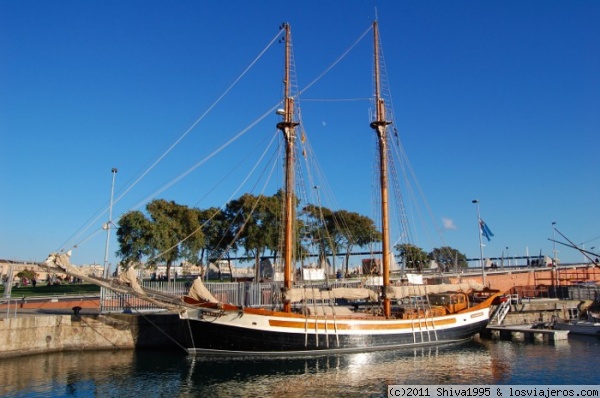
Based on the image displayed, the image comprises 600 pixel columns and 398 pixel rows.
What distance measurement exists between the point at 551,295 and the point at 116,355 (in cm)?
5340

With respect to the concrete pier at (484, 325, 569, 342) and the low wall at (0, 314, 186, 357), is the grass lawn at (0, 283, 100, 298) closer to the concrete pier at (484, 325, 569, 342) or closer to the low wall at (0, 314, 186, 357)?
the low wall at (0, 314, 186, 357)

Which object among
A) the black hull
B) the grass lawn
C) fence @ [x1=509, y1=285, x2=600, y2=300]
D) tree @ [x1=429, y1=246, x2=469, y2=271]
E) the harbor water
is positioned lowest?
the harbor water

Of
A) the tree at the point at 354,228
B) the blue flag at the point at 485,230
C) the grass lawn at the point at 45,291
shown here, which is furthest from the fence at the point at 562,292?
the grass lawn at the point at 45,291

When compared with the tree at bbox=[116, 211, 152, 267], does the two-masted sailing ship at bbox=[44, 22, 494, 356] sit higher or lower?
lower

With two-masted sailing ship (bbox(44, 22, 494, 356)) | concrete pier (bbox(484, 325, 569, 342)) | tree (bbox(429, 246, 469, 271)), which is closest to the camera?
two-masted sailing ship (bbox(44, 22, 494, 356))

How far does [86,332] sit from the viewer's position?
3133 centimetres

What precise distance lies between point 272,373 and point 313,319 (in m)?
5.49

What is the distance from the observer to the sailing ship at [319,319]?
97.9 feet

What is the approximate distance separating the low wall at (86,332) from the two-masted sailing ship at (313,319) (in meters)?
2.90

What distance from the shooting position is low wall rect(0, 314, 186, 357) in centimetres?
2902

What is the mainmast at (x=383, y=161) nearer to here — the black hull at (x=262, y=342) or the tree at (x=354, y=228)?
the black hull at (x=262, y=342)

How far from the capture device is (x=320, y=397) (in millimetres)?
21578

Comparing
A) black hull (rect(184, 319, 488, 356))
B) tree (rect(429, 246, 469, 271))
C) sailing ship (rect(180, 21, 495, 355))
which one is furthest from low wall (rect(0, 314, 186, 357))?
tree (rect(429, 246, 469, 271))

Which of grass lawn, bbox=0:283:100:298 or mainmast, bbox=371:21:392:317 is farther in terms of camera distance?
grass lawn, bbox=0:283:100:298
